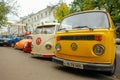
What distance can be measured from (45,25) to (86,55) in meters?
5.39

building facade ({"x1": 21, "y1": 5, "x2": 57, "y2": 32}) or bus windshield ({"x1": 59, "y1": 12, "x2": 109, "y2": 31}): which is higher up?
building facade ({"x1": 21, "y1": 5, "x2": 57, "y2": 32})

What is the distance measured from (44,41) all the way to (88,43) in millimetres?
4746

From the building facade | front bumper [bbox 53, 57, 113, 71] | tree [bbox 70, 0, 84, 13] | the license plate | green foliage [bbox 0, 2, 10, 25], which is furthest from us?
the building facade

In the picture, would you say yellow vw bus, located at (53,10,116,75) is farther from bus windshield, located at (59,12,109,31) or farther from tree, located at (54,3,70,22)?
tree, located at (54,3,70,22)

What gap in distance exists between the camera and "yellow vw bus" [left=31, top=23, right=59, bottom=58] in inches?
489

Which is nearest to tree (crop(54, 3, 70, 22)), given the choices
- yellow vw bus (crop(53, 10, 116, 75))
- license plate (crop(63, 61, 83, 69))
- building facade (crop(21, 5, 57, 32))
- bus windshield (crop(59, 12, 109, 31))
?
building facade (crop(21, 5, 57, 32))

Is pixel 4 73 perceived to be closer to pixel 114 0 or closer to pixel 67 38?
pixel 67 38

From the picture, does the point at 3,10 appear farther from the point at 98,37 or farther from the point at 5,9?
the point at 98,37

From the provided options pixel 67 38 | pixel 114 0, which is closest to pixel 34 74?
pixel 67 38

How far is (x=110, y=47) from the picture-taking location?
7969 mm

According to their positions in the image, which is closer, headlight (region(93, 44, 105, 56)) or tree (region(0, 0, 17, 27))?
headlight (region(93, 44, 105, 56))

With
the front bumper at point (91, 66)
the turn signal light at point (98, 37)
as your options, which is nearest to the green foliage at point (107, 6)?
the front bumper at point (91, 66)

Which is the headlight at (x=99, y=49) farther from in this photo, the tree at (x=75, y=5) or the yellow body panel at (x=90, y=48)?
the tree at (x=75, y=5)

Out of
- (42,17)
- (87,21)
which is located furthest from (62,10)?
(87,21)
